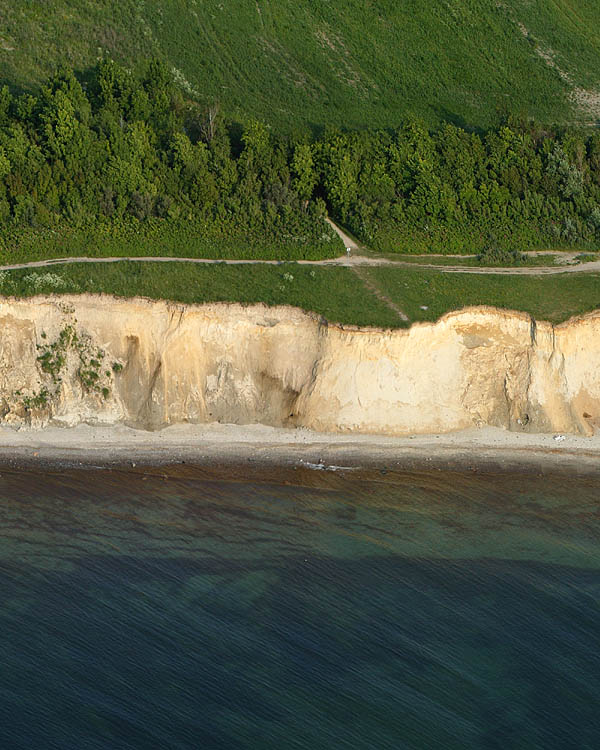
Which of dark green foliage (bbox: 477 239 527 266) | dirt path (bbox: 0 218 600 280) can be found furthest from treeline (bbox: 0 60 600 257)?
dark green foliage (bbox: 477 239 527 266)

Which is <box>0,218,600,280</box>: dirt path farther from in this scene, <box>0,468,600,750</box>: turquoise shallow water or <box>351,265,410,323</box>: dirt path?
<box>0,468,600,750</box>: turquoise shallow water

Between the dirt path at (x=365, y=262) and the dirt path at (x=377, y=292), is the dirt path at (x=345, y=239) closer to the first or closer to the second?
the dirt path at (x=365, y=262)

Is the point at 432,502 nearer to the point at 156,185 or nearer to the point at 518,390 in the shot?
the point at 518,390

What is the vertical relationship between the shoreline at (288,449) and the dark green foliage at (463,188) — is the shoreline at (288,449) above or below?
below

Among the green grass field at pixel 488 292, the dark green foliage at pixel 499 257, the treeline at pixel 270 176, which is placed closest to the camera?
the green grass field at pixel 488 292

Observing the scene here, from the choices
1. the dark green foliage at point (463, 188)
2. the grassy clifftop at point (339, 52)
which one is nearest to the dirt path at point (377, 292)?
the dark green foliage at point (463, 188)

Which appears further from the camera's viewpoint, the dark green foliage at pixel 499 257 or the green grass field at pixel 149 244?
the dark green foliage at pixel 499 257

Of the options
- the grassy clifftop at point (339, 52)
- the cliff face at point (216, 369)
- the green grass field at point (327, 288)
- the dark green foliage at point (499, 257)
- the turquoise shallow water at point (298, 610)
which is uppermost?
the grassy clifftop at point (339, 52)
